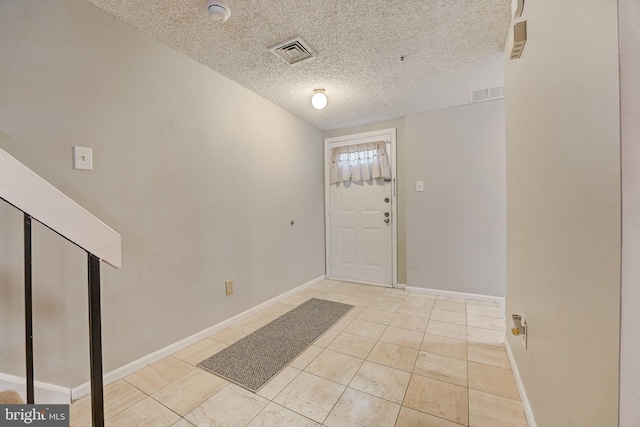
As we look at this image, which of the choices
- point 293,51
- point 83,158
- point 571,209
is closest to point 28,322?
point 83,158

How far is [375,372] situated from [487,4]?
234cm

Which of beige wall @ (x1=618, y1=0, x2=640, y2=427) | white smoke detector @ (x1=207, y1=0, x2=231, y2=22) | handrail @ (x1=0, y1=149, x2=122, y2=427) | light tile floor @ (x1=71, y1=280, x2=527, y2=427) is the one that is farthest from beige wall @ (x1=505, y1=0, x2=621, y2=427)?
white smoke detector @ (x1=207, y1=0, x2=231, y2=22)

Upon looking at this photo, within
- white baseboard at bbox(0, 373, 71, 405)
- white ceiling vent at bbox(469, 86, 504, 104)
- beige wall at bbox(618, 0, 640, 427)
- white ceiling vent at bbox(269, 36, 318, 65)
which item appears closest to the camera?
beige wall at bbox(618, 0, 640, 427)

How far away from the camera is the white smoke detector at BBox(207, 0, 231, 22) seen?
1.38m

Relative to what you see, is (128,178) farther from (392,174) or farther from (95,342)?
(392,174)

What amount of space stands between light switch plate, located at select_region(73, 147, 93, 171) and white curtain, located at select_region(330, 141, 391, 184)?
275 cm

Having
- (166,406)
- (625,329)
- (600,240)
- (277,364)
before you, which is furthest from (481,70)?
(166,406)

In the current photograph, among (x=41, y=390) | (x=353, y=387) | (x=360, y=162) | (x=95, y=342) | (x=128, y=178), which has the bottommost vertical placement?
(x=353, y=387)

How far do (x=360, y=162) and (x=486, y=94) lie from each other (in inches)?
61.9

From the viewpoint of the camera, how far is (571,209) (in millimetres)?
773

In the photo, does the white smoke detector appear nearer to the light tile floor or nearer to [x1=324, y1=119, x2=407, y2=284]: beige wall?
the light tile floor

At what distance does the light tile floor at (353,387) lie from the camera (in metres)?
1.21

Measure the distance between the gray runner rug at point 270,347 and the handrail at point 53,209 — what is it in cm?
120

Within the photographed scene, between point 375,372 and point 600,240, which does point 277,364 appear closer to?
point 375,372
